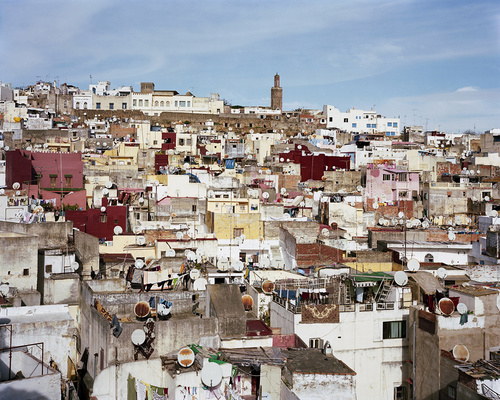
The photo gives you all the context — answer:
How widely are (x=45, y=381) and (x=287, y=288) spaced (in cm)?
865

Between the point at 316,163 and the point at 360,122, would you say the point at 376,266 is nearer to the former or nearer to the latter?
the point at 316,163

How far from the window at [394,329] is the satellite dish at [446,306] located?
193cm

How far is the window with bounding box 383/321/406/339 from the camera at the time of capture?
54.0 feet

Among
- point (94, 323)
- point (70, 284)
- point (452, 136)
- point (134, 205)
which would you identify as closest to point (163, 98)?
point (452, 136)

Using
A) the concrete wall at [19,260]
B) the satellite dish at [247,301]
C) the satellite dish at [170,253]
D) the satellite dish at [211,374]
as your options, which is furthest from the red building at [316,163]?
the satellite dish at [211,374]

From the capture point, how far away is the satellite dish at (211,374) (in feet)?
35.8

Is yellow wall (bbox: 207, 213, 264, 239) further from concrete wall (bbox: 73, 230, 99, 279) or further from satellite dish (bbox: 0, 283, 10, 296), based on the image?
satellite dish (bbox: 0, 283, 10, 296)

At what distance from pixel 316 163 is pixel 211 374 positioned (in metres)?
36.9

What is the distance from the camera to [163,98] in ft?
228

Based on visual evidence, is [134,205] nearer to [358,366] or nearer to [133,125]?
[358,366]

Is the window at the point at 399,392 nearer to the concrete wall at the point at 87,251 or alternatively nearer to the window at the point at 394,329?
the window at the point at 394,329

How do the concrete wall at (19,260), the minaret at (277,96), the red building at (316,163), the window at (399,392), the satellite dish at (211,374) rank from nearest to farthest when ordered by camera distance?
the satellite dish at (211,374), the window at (399,392), the concrete wall at (19,260), the red building at (316,163), the minaret at (277,96)

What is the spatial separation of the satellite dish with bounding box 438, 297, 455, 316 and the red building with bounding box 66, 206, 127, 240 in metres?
16.7

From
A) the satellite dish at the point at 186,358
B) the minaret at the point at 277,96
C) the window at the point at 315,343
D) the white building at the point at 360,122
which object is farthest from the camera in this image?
the minaret at the point at 277,96
